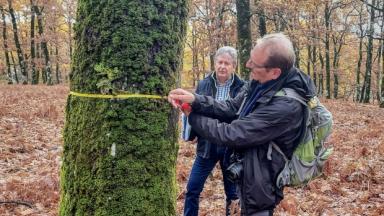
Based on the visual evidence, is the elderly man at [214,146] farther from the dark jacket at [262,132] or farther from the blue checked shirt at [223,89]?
the dark jacket at [262,132]

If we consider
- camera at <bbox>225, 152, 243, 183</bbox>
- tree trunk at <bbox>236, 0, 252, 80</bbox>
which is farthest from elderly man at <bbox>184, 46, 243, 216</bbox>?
tree trunk at <bbox>236, 0, 252, 80</bbox>

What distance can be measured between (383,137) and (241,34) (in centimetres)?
464

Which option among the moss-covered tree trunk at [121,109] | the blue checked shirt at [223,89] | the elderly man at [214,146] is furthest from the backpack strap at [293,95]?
the blue checked shirt at [223,89]

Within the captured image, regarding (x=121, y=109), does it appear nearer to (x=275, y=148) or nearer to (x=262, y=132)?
(x=262, y=132)

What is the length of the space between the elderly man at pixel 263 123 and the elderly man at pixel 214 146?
6.24ft

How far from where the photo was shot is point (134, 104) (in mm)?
2621

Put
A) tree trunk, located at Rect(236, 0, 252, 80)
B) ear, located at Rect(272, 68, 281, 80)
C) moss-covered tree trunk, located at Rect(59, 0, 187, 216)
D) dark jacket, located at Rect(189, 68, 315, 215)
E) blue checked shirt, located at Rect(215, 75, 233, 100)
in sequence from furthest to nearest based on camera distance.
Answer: tree trunk, located at Rect(236, 0, 252, 80)
blue checked shirt, located at Rect(215, 75, 233, 100)
ear, located at Rect(272, 68, 281, 80)
dark jacket, located at Rect(189, 68, 315, 215)
moss-covered tree trunk, located at Rect(59, 0, 187, 216)

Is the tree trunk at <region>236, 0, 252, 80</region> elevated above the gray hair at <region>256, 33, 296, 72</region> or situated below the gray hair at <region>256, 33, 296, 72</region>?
above

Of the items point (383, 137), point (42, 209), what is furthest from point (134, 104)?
point (383, 137)

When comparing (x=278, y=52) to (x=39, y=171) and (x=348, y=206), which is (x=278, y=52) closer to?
(x=348, y=206)

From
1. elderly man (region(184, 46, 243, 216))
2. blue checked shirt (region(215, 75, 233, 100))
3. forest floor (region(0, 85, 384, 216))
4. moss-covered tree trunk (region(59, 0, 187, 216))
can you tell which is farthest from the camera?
forest floor (region(0, 85, 384, 216))

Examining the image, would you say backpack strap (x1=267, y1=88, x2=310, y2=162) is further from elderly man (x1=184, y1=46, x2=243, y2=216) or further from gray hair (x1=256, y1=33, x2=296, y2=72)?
elderly man (x1=184, y1=46, x2=243, y2=216)

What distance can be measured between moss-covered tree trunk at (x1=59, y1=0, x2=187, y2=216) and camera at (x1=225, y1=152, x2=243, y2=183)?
513 millimetres

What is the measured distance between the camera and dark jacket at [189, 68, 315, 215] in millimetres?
2742
